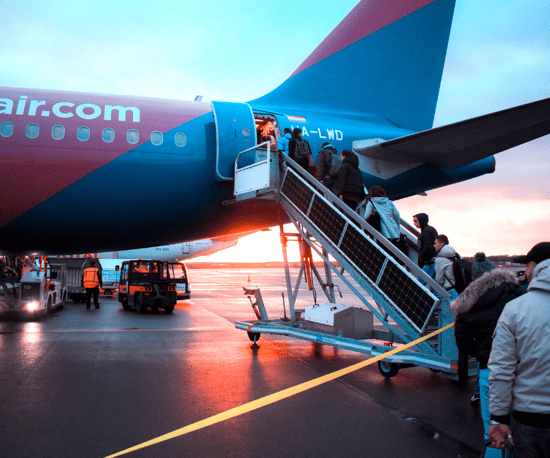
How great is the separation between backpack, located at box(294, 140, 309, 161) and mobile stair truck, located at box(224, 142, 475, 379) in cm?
30

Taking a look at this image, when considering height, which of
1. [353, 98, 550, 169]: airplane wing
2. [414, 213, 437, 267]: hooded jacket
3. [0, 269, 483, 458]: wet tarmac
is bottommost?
[0, 269, 483, 458]: wet tarmac

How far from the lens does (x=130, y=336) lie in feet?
40.9

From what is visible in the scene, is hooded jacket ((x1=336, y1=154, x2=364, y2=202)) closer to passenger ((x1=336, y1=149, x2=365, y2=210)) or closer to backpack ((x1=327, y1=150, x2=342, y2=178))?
passenger ((x1=336, y1=149, x2=365, y2=210))

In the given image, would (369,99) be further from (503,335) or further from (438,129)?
(503,335)

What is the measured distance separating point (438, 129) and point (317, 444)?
659 cm

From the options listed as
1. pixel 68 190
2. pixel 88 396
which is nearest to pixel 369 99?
pixel 68 190

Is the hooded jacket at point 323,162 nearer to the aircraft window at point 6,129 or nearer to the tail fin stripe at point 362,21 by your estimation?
the tail fin stripe at point 362,21

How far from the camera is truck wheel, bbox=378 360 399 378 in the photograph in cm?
766

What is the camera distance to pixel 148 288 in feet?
64.9

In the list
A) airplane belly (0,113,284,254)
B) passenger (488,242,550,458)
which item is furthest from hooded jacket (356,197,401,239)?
passenger (488,242,550,458)

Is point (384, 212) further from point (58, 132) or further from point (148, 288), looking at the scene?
point (148, 288)

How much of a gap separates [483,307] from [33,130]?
887cm

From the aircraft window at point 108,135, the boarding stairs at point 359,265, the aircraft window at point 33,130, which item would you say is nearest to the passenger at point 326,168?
the boarding stairs at point 359,265

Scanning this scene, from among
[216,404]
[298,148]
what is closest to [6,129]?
[298,148]
